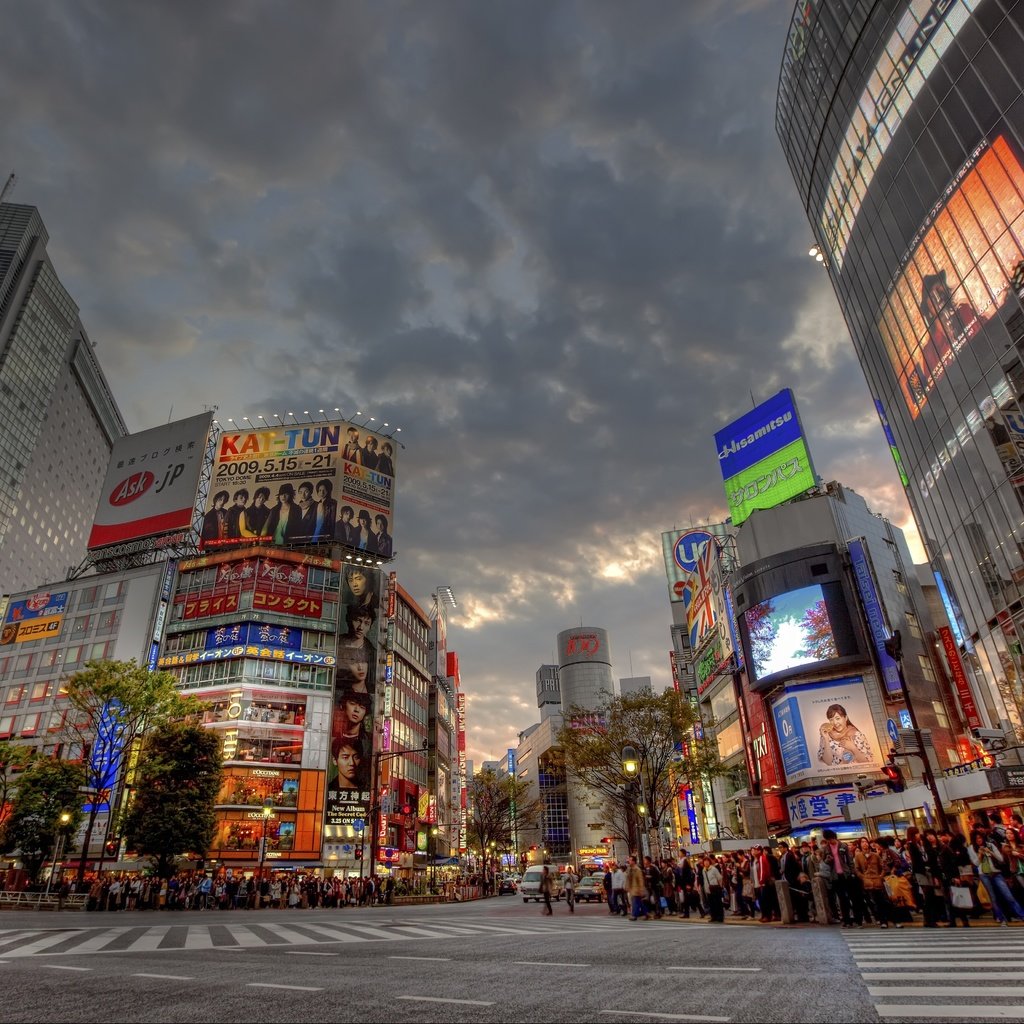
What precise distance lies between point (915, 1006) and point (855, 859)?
38.2ft

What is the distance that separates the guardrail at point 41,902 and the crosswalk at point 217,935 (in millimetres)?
16676

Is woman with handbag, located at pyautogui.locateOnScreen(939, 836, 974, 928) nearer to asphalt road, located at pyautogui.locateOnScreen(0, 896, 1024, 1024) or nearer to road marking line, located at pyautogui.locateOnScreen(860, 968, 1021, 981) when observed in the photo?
asphalt road, located at pyautogui.locateOnScreen(0, 896, 1024, 1024)

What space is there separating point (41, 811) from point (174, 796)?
7677 millimetres

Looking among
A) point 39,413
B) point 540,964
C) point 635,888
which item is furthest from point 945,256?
point 39,413

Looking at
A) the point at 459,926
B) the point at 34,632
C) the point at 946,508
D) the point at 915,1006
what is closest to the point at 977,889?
the point at 915,1006

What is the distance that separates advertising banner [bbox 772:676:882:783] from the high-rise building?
12572 cm

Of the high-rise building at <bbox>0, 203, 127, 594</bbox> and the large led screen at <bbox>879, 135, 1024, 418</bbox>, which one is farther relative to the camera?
the high-rise building at <bbox>0, 203, 127, 594</bbox>

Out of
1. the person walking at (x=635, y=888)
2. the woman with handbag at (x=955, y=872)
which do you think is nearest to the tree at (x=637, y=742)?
the person walking at (x=635, y=888)

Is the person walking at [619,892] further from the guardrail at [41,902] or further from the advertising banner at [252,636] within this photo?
the advertising banner at [252,636]

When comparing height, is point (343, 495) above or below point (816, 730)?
above

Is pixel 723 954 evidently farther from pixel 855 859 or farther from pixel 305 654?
pixel 305 654

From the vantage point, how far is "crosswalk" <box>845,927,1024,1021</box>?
5.41 m

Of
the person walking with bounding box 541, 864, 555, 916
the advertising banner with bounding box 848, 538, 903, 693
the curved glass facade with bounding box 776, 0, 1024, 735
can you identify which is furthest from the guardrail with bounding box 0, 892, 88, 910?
the curved glass facade with bounding box 776, 0, 1024, 735

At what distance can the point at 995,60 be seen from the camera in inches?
1362
